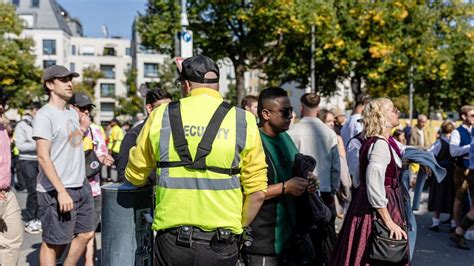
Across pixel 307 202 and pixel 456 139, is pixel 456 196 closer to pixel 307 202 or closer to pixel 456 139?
pixel 456 139

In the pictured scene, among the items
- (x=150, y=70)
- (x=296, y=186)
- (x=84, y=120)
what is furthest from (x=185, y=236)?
(x=150, y=70)

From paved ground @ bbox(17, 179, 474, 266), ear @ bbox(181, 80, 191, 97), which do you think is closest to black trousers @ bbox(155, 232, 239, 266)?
ear @ bbox(181, 80, 191, 97)

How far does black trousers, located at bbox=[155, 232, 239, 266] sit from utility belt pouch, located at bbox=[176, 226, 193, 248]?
28 millimetres

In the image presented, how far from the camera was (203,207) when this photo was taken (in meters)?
2.79

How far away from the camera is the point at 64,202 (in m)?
4.17

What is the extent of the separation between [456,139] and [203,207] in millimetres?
5952

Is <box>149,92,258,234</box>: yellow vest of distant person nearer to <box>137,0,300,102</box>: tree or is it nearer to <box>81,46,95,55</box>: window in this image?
<box>137,0,300,102</box>: tree

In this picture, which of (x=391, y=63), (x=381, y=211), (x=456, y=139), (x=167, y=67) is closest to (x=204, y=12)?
(x=391, y=63)

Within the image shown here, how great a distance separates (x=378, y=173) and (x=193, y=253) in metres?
1.83

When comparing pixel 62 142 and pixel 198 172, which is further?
pixel 62 142

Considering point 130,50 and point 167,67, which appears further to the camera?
point 130,50

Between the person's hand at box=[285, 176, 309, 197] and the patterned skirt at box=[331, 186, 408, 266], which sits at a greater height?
the person's hand at box=[285, 176, 309, 197]

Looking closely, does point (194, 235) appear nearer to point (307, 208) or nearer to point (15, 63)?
point (307, 208)

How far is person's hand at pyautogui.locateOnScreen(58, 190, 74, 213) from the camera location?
4.16 meters
